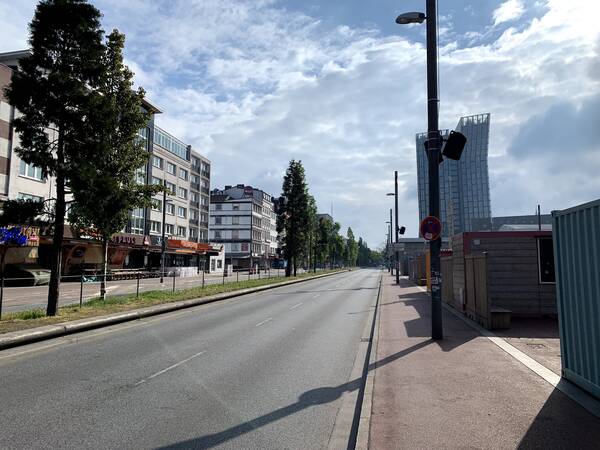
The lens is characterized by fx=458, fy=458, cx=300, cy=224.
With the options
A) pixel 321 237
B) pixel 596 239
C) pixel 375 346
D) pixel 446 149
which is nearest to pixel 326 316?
pixel 375 346

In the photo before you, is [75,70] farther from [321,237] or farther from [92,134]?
[321,237]

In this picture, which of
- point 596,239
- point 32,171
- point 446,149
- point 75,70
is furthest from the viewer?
point 32,171

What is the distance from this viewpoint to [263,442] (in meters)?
4.81

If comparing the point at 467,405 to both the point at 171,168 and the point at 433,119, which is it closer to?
the point at 433,119

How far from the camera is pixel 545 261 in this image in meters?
14.8

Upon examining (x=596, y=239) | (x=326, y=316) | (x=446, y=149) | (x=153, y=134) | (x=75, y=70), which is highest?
(x=153, y=134)

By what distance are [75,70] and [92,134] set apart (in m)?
2.04

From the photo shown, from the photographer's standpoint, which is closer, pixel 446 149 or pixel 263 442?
pixel 263 442

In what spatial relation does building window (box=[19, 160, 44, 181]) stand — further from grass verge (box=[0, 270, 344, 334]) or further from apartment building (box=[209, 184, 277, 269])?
apartment building (box=[209, 184, 277, 269])

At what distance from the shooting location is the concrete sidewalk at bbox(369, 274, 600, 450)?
15.4 feet

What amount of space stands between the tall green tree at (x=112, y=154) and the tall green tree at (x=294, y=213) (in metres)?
36.4

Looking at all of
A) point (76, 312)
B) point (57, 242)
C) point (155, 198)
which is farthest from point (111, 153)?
point (155, 198)

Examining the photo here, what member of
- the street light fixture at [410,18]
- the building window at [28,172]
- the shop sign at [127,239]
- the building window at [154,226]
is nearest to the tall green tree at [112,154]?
the street light fixture at [410,18]

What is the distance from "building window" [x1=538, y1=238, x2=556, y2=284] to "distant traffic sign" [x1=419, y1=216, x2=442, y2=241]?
597 centimetres
